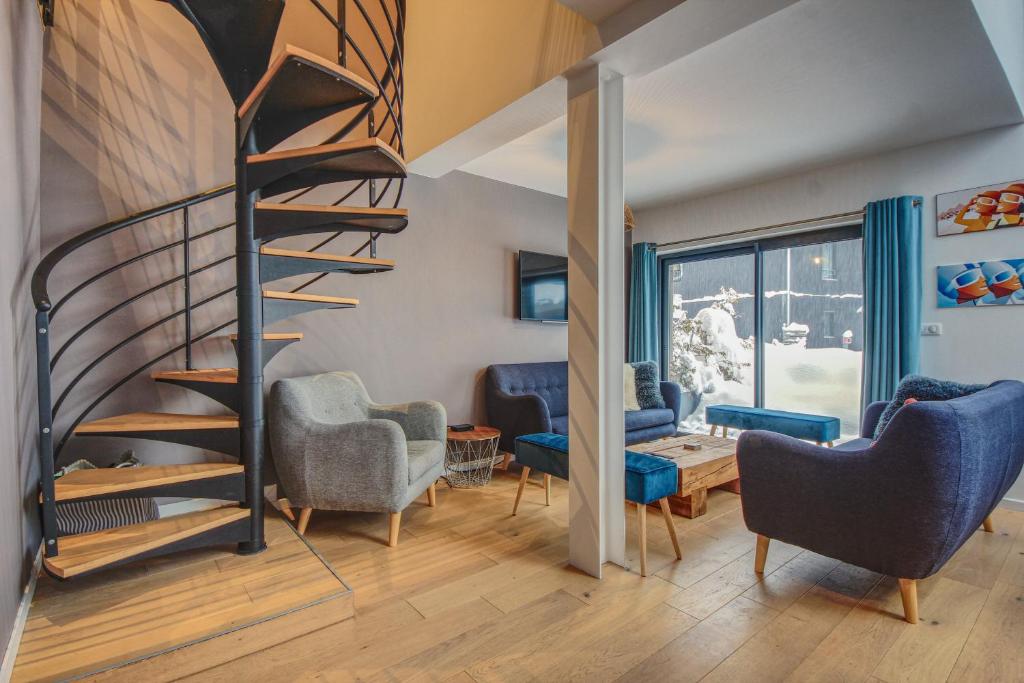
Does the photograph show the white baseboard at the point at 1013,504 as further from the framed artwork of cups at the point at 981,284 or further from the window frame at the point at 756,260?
the window frame at the point at 756,260

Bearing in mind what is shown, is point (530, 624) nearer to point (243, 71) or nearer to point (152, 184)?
point (243, 71)

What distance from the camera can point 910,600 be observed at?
1922 mm

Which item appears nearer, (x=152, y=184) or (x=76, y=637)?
(x=76, y=637)

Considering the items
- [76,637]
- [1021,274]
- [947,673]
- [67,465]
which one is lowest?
[947,673]

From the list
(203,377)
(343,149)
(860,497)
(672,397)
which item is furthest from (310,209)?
(672,397)

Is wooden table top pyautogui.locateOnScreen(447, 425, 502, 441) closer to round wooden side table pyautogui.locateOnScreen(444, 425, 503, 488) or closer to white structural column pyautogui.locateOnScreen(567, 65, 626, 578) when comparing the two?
round wooden side table pyautogui.locateOnScreen(444, 425, 503, 488)

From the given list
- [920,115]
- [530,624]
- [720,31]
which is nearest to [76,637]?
[530,624]

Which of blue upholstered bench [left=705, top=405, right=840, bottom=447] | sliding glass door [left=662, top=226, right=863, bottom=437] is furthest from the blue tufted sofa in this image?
sliding glass door [left=662, top=226, right=863, bottom=437]

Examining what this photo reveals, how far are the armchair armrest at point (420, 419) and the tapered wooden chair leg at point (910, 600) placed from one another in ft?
7.87

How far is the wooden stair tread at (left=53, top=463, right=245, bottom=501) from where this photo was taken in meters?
1.85

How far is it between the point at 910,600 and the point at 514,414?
103 inches

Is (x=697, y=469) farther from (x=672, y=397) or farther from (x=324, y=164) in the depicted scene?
(x=324, y=164)

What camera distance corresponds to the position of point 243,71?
7.39 feet

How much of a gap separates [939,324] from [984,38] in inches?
79.5
